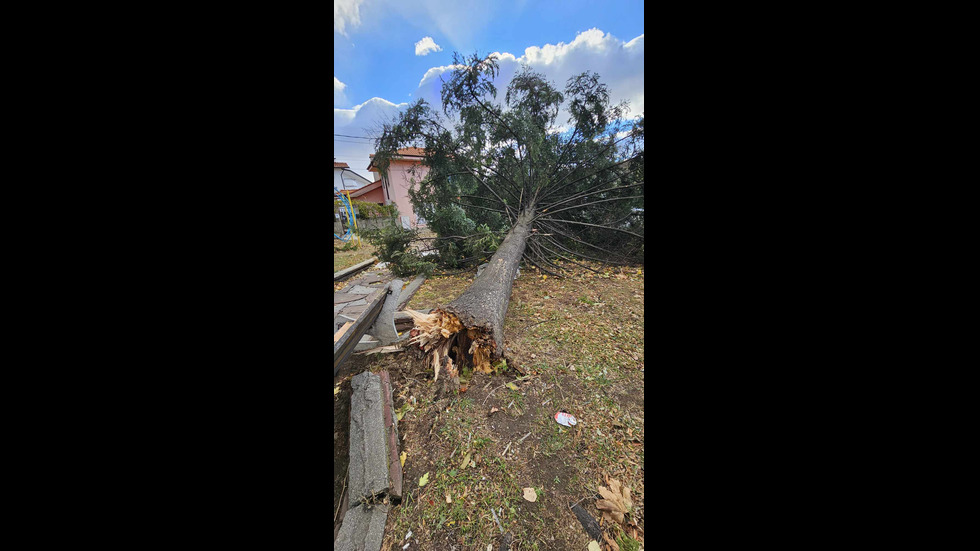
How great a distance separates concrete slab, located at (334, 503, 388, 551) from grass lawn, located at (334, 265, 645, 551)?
54 mm

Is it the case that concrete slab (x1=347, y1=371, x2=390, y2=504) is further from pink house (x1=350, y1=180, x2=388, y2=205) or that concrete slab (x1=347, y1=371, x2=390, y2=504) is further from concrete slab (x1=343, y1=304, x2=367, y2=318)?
pink house (x1=350, y1=180, x2=388, y2=205)

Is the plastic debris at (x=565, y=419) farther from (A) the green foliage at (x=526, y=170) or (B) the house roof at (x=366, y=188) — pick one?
(B) the house roof at (x=366, y=188)

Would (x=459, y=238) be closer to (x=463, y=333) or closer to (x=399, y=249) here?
(x=399, y=249)

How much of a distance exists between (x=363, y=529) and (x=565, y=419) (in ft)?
4.41

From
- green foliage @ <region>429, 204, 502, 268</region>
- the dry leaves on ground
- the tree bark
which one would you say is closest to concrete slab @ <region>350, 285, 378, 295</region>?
green foliage @ <region>429, 204, 502, 268</region>

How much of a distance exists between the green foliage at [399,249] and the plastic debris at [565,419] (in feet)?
13.5

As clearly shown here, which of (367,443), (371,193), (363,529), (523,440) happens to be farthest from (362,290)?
(371,193)

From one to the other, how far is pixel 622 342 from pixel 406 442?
Result: 2326 millimetres

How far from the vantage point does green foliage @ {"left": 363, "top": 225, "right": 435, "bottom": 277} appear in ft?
19.4

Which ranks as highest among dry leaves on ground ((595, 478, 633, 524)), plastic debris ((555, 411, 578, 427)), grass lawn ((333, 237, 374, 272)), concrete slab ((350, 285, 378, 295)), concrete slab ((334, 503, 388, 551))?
grass lawn ((333, 237, 374, 272))

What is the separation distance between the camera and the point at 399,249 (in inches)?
235
